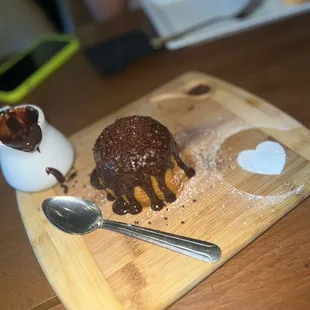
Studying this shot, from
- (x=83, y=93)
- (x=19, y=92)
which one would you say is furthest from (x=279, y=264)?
(x=19, y=92)

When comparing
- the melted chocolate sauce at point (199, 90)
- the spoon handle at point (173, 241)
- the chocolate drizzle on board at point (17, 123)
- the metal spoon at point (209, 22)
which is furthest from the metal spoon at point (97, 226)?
the metal spoon at point (209, 22)

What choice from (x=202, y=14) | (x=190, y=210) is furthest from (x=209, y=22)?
(x=190, y=210)

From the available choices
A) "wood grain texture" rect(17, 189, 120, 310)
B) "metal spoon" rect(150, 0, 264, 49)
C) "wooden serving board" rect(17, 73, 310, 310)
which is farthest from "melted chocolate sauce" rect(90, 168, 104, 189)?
"metal spoon" rect(150, 0, 264, 49)

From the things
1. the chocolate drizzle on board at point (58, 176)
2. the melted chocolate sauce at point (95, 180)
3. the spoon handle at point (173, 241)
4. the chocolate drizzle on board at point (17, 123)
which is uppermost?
the chocolate drizzle on board at point (17, 123)

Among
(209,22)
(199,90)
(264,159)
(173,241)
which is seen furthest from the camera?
(209,22)

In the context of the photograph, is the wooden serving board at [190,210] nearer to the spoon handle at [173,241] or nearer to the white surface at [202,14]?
the spoon handle at [173,241]

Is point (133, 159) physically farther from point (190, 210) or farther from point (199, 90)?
point (199, 90)

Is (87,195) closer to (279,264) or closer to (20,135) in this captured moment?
(20,135)
